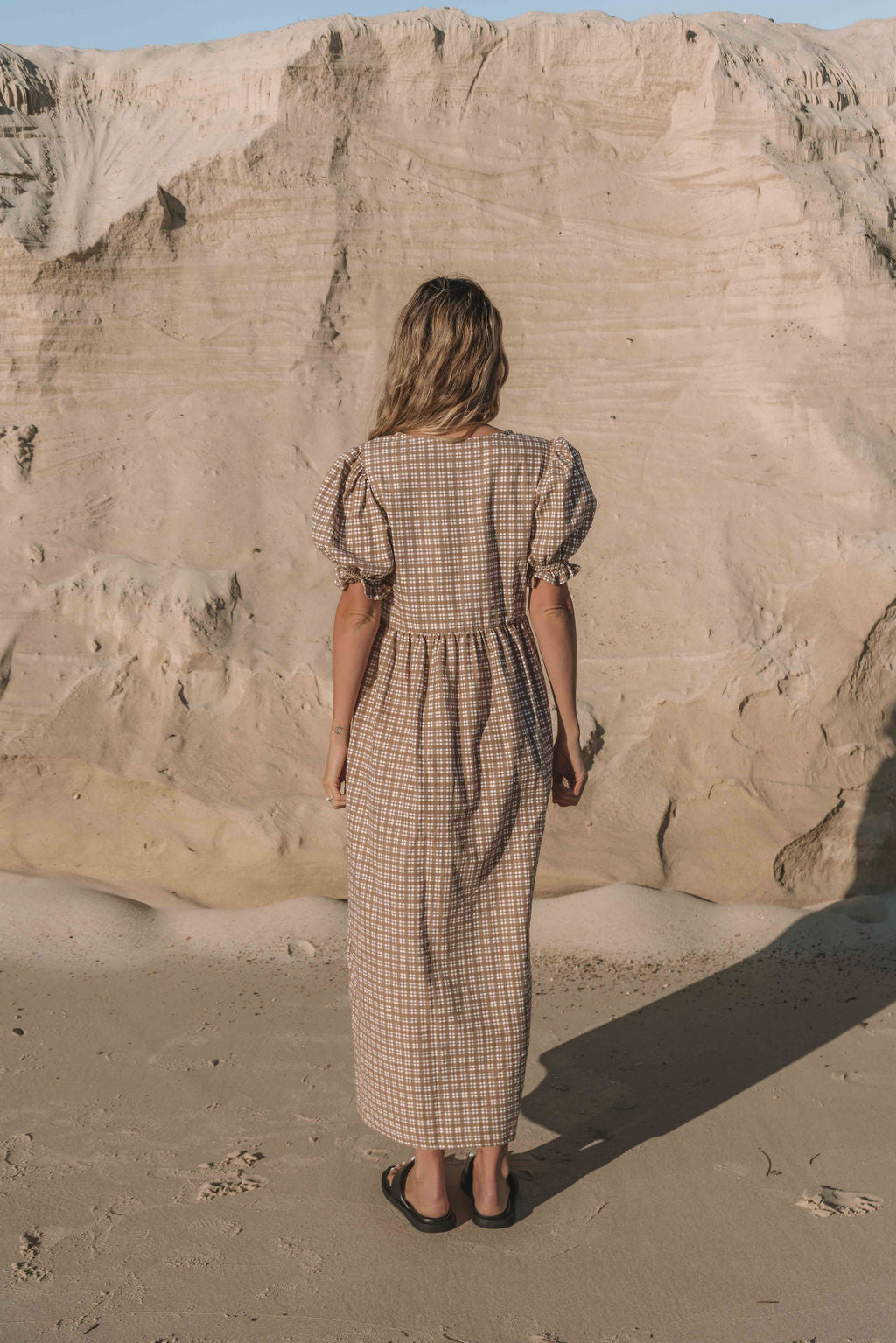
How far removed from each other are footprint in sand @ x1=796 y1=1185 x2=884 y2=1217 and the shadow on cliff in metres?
0.41

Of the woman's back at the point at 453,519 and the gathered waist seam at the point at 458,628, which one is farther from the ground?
the woman's back at the point at 453,519

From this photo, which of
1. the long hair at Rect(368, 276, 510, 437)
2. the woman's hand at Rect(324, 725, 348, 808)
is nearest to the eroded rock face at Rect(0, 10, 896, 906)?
the woman's hand at Rect(324, 725, 348, 808)

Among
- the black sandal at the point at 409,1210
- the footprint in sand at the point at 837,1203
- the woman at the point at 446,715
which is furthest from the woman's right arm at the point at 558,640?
the footprint in sand at the point at 837,1203

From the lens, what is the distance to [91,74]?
16.5ft

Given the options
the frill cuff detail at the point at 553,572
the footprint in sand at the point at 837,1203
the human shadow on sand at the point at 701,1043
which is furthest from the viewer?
the human shadow on sand at the point at 701,1043

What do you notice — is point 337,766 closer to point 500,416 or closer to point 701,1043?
point 701,1043

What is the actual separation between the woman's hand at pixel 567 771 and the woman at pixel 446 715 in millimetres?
71

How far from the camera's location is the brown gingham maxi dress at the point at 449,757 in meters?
2.34

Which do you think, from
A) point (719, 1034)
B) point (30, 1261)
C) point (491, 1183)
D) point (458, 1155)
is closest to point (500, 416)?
point (719, 1034)

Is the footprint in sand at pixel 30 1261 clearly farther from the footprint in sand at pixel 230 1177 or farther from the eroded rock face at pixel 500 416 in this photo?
the eroded rock face at pixel 500 416

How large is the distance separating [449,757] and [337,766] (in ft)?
0.88

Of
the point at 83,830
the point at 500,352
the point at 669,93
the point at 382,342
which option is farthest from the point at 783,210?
the point at 83,830

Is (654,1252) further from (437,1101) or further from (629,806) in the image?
(629,806)

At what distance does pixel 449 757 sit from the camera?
7.79ft
